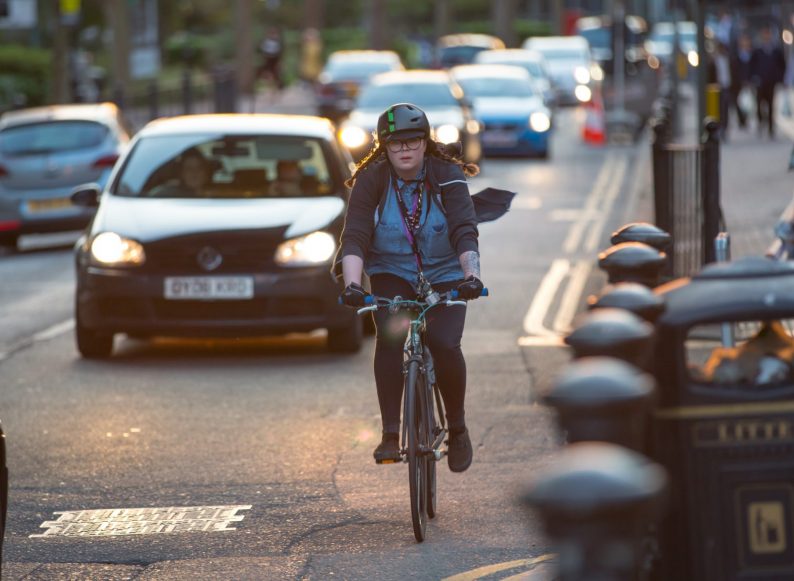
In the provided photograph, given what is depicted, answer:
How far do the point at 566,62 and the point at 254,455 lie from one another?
156 ft

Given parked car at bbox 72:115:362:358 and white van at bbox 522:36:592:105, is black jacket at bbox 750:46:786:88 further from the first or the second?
parked car at bbox 72:115:362:358

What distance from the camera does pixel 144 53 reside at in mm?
65250

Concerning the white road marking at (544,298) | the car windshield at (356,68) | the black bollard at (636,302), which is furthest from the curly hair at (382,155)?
the car windshield at (356,68)

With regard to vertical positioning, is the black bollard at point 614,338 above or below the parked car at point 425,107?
above

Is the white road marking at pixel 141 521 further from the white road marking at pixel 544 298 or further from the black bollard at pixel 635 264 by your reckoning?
the white road marking at pixel 544 298

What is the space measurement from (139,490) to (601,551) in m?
5.25

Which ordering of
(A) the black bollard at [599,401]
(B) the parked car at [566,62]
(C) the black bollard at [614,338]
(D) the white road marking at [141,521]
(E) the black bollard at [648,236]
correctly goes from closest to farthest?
(A) the black bollard at [599,401]
(C) the black bollard at [614,338]
(E) the black bollard at [648,236]
(D) the white road marking at [141,521]
(B) the parked car at [566,62]

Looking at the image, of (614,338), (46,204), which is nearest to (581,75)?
(46,204)

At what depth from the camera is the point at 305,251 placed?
12.3 metres

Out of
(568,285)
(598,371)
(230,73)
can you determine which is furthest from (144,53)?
(598,371)

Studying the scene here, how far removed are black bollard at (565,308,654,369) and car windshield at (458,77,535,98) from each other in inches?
1197

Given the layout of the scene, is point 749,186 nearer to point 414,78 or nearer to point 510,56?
point 414,78

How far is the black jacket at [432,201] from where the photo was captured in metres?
7.61

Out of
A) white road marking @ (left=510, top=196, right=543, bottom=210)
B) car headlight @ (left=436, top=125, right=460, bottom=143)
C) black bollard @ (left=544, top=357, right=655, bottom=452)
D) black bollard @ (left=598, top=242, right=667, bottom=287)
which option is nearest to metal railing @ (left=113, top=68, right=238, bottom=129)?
car headlight @ (left=436, top=125, right=460, bottom=143)
